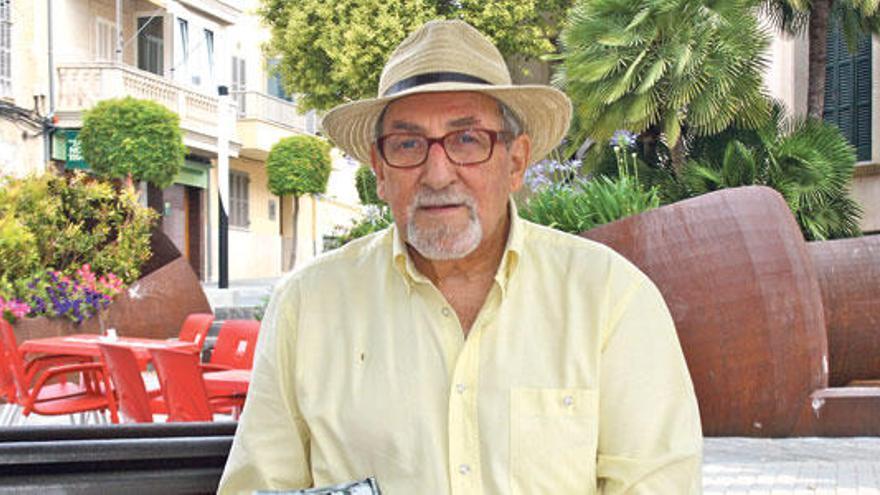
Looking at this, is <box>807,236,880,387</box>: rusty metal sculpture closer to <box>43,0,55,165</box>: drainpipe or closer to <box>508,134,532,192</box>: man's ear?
<box>508,134,532,192</box>: man's ear

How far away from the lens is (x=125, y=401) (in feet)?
20.3

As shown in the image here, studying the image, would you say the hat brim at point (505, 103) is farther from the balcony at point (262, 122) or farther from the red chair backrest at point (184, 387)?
the balcony at point (262, 122)

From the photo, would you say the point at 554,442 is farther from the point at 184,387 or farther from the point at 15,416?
the point at 15,416

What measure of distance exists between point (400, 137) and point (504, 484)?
27.5 inches

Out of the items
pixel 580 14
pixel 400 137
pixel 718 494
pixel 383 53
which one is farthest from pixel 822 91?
pixel 400 137

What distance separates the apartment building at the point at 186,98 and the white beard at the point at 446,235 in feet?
61.7

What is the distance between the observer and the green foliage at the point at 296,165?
30.2 m

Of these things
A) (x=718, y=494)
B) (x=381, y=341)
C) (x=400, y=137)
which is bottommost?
(x=718, y=494)

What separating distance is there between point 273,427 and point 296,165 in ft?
91.6

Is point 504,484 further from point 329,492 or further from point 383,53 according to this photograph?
point 383,53

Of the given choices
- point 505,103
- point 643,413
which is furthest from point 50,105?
point 643,413

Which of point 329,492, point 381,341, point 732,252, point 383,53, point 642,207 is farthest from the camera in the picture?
point 383,53

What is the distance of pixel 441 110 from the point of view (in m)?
2.39

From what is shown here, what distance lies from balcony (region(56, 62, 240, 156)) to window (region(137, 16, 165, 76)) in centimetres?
185
